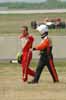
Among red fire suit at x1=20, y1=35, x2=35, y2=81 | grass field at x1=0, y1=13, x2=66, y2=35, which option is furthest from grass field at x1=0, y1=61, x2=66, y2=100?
grass field at x1=0, y1=13, x2=66, y2=35

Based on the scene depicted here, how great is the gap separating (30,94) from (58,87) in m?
1.70

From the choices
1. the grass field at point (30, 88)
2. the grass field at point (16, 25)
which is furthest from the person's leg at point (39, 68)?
the grass field at point (16, 25)

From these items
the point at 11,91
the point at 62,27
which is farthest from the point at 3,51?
the point at 62,27

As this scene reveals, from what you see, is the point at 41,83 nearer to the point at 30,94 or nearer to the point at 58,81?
the point at 58,81

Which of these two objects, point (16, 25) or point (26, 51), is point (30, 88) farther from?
point (16, 25)

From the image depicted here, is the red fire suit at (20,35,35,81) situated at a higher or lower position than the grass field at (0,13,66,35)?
higher

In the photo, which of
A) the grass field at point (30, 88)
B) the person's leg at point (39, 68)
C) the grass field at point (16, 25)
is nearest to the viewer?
the grass field at point (30, 88)

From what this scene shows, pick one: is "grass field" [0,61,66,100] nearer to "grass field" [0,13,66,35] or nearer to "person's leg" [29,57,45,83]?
"person's leg" [29,57,45,83]

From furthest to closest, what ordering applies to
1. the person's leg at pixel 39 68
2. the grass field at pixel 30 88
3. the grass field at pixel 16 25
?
1. the grass field at pixel 16 25
2. the person's leg at pixel 39 68
3. the grass field at pixel 30 88

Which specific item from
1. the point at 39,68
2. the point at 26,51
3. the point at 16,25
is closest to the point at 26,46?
the point at 26,51

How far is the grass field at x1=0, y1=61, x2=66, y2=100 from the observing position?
1354 centimetres

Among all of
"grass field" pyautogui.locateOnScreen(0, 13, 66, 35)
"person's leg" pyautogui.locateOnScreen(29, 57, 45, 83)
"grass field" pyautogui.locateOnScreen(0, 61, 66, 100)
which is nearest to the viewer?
"grass field" pyautogui.locateOnScreen(0, 61, 66, 100)

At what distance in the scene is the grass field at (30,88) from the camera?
44.4ft

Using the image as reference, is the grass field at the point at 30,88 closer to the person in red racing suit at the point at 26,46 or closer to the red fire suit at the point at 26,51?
the red fire suit at the point at 26,51
